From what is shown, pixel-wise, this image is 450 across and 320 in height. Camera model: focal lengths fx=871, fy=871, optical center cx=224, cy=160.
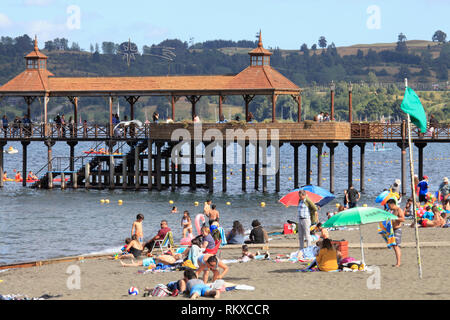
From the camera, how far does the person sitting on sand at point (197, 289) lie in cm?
1752

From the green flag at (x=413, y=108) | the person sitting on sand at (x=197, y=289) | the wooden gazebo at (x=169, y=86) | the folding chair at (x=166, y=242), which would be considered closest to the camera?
the person sitting on sand at (x=197, y=289)

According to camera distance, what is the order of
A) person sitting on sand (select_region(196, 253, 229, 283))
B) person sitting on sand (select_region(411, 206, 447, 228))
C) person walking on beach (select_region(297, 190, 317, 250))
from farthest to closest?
person sitting on sand (select_region(411, 206, 447, 228)) → person walking on beach (select_region(297, 190, 317, 250)) → person sitting on sand (select_region(196, 253, 229, 283))

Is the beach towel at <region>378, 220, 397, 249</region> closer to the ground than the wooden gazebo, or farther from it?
closer to the ground

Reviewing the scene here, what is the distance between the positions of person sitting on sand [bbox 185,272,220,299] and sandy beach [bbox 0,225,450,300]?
0.31 metres

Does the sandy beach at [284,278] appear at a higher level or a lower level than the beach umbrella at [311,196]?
lower

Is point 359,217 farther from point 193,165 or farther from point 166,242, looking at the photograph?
point 193,165

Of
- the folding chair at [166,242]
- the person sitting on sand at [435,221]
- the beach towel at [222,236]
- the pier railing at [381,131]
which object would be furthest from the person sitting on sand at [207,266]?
the pier railing at [381,131]

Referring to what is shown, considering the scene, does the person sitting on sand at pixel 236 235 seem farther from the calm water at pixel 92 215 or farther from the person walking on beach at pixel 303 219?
the calm water at pixel 92 215

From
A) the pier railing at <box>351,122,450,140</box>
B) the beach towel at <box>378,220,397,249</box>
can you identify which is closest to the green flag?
the beach towel at <box>378,220,397,249</box>

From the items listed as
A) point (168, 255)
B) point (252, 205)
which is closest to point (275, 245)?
point (168, 255)

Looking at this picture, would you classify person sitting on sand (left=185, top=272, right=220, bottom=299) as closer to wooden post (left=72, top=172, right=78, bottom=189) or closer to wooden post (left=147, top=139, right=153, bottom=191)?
wooden post (left=147, top=139, right=153, bottom=191)

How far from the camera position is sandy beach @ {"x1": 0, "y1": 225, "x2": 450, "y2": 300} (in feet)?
58.5

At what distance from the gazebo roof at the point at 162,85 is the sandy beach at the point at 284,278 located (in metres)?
22.2
